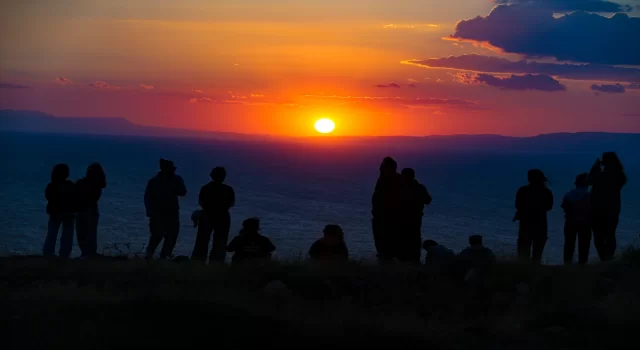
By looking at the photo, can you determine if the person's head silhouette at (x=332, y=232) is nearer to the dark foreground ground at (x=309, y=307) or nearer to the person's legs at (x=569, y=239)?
the dark foreground ground at (x=309, y=307)

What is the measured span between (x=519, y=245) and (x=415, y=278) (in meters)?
3.21

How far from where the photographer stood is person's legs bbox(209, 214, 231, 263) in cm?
1170

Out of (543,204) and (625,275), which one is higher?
(543,204)

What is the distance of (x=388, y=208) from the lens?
36.6 feet

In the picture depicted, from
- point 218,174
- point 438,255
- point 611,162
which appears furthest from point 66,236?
point 611,162

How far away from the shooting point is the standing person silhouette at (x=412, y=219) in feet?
36.5

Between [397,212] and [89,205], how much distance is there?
4899 mm

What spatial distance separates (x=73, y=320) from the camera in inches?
286

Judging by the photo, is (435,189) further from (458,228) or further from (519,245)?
(519,245)

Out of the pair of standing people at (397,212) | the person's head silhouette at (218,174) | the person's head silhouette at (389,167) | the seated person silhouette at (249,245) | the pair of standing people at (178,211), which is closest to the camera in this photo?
Answer: the seated person silhouette at (249,245)

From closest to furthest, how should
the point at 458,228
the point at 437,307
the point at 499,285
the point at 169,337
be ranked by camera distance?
the point at 169,337 → the point at 437,307 → the point at 499,285 → the point at 458,228

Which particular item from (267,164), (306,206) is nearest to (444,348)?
(306,206)

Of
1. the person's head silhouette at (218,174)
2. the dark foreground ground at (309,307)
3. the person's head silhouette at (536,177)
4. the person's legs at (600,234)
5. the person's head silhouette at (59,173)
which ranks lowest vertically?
the dark foreground ground at (309,307)

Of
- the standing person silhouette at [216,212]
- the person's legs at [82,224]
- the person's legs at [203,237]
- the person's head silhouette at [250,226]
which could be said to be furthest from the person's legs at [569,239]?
the person's legs at [82,224]
